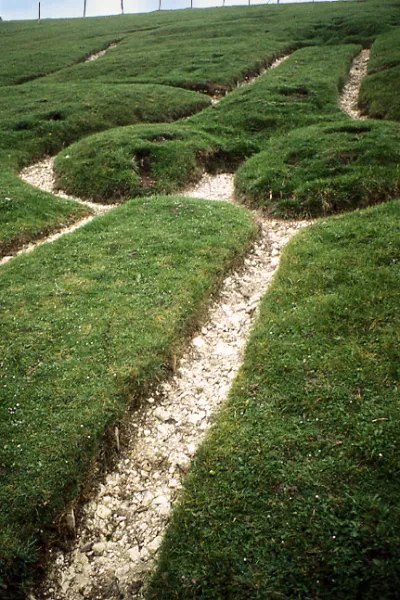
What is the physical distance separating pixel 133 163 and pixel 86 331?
A: 1572 cm

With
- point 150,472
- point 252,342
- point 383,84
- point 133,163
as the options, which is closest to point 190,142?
point 133,163

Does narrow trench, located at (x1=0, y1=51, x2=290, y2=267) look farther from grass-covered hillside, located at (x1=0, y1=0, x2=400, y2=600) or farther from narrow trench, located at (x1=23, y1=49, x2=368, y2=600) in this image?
narrow trench, located at (x1=23, y1=49, x2=368, y2=600)

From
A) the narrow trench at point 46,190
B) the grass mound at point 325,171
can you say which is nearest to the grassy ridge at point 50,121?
the narrow trench at point 46,190

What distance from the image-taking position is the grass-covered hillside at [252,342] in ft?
25.0

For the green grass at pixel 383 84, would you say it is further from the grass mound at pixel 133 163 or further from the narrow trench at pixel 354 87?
the grass mound at pixel 133 163

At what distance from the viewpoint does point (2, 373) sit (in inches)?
443

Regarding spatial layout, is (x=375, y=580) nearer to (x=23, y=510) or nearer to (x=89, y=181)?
(x=23, y=510)

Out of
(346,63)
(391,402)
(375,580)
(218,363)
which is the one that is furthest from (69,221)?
(346,63)

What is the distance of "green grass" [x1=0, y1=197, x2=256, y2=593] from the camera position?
8.84 metres

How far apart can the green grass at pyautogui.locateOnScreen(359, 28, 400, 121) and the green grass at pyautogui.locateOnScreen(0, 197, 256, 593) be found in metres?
17.7

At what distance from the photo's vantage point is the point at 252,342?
12.5 m

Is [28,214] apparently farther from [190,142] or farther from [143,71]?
[143,71]

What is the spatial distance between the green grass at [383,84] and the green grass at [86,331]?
17669mm

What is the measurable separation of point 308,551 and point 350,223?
13.5m
